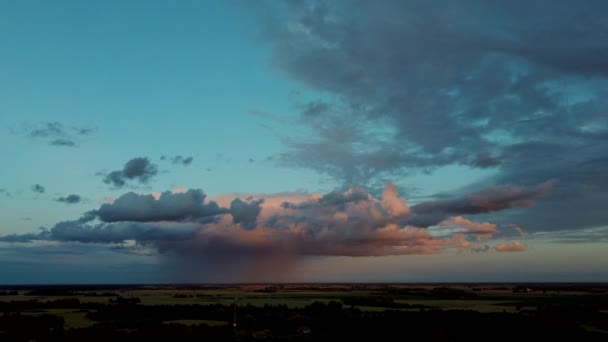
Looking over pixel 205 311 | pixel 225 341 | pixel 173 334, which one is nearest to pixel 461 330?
pixel 225 341

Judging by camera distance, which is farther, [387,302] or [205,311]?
[387,302]

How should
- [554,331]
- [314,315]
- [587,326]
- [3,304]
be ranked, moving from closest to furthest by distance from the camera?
1. [554,331]
2. [587,326]
3. [314,315]
4. [3,304]

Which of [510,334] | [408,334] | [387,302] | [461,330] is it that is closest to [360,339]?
[408,334]

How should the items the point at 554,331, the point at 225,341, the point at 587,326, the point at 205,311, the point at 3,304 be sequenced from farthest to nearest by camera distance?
the point at 3,304 < the point at 205,311 < the point at 587,326 < the point at 554,331 < the point at 225,341

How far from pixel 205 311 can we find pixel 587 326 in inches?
1851

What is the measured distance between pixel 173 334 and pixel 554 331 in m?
33.9

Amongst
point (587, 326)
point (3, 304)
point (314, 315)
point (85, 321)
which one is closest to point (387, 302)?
point (314, 315)

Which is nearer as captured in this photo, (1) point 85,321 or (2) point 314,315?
(1) point 85,321

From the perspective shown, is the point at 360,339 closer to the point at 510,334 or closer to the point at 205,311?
the point at 510,334

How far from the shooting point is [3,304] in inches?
3169

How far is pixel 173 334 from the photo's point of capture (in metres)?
43.4

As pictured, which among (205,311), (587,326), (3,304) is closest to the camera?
(587,326)

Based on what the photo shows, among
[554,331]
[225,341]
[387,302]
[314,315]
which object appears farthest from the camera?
[387,302]

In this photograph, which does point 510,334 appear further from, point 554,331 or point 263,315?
point 263,315
